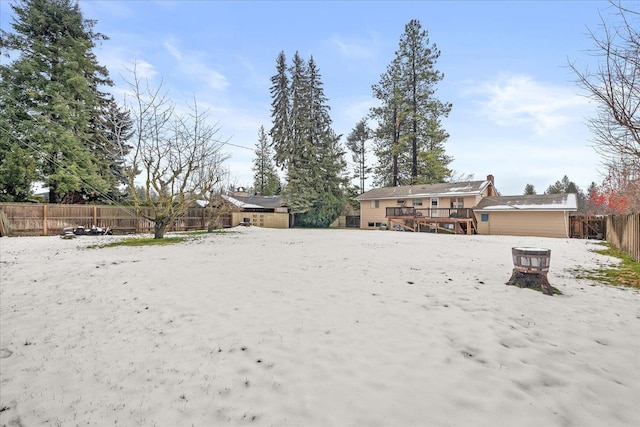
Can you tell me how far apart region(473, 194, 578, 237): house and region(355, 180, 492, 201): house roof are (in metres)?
1.64

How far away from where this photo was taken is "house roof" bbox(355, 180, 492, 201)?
2625cm

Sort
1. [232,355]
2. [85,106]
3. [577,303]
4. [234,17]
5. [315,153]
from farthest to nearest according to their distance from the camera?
[315,153]
[85,106]
[234,17]
[577,303]
[232,355]

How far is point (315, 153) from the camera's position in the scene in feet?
105

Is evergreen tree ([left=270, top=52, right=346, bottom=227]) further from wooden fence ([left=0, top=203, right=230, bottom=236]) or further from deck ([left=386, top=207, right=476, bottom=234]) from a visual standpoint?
wooden fence ([left=0, top=203, right=230, bottom=236])

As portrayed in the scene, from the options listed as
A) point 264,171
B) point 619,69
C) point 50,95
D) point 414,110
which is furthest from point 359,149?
point 619,69

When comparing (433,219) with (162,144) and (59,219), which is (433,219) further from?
(59,219)

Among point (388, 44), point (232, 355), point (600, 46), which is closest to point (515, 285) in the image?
point (600, 46)

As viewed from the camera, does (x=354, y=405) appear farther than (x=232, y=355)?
No

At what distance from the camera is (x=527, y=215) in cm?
2248

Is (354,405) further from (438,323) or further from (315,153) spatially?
(315,153)

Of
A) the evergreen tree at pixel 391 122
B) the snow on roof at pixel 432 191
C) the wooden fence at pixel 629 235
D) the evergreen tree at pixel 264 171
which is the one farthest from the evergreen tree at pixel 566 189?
the wooden fence at pixel 629 235

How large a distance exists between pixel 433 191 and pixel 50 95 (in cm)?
3146

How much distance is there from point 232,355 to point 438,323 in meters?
2.69

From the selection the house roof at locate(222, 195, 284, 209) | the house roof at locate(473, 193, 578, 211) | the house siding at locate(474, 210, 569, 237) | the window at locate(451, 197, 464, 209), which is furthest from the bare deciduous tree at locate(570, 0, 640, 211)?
the house roof at locate(222, 195, 284, 209)
